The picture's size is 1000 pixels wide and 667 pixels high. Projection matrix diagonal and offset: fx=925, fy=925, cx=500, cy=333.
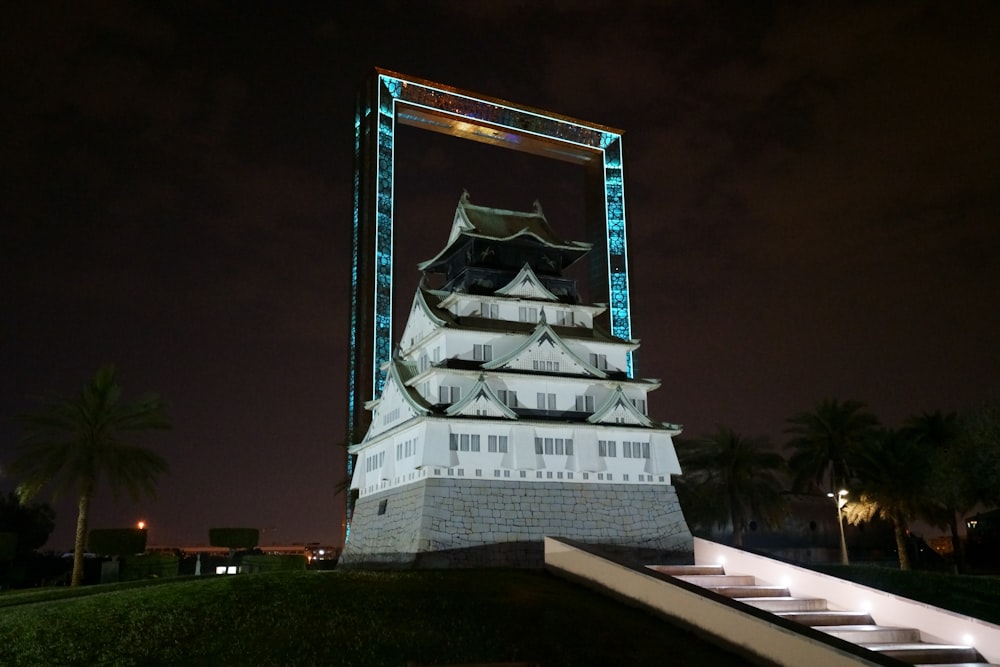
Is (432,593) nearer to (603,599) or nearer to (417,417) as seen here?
(603,599)

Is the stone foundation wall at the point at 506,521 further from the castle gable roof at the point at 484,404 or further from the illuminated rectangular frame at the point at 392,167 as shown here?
the illuminated rectangular frame at the point at 392,167

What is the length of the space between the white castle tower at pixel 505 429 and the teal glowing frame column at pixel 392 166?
6.81 meters

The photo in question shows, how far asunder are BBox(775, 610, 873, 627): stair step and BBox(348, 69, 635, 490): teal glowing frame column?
28256mm

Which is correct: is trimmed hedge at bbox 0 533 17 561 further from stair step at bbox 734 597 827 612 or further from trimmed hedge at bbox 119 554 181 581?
stair step at bbox 734 597 827 612

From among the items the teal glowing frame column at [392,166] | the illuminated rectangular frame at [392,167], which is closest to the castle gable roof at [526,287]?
the teal glowing frame column at [392,166]

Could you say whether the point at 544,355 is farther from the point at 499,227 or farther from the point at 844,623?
the point at 844,623

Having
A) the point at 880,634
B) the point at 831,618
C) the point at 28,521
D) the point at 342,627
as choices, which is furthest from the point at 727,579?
the point at 28,521

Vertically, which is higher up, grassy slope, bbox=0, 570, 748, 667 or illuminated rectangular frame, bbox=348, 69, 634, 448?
illuminated rectangular frame, bbox=348, 69, 634, 448

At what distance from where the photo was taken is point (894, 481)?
54.4 meters

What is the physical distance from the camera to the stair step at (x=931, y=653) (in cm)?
2294

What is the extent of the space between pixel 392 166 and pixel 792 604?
119 ft

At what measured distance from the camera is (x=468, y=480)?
1481 inches

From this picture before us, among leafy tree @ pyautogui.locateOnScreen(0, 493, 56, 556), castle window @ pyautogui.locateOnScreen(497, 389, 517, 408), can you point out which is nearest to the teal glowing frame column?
castle window @ pyautogui.locateOnScreen(497, 389, 517, 408)

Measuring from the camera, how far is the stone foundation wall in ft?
119
